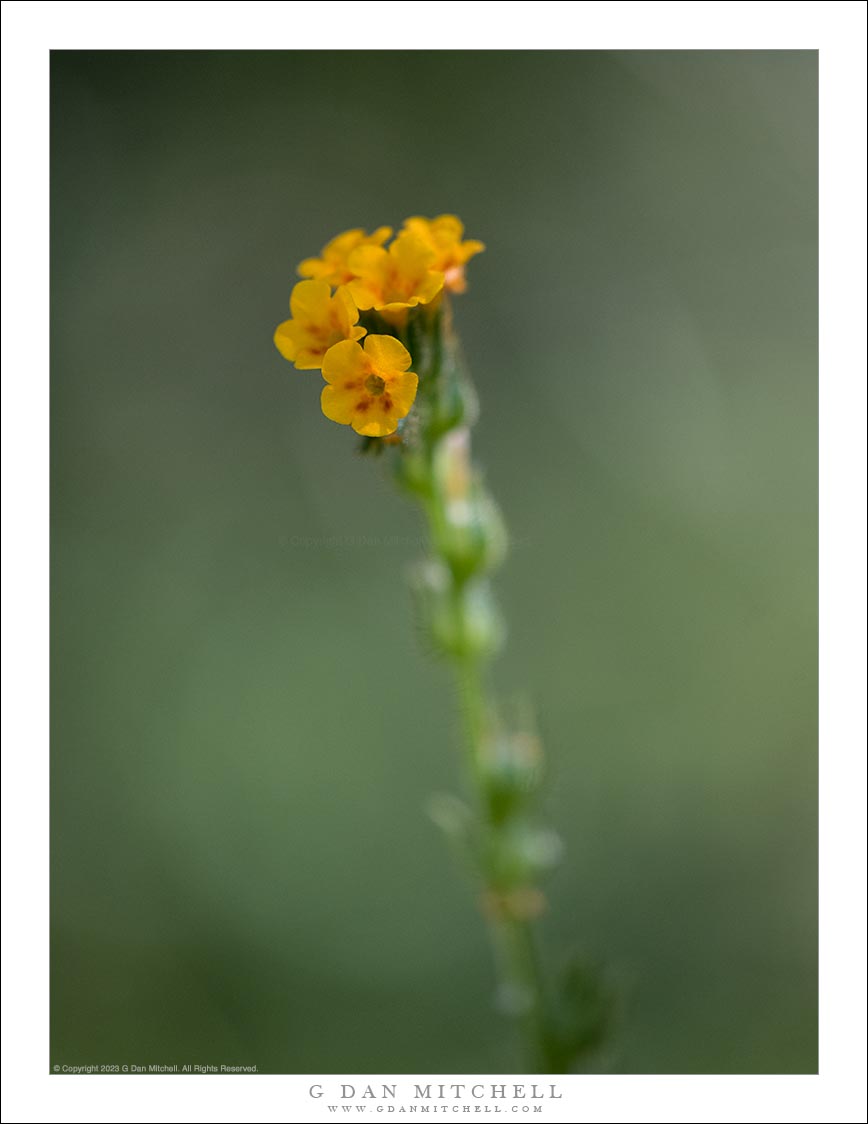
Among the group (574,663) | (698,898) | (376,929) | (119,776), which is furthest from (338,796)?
(698,898)

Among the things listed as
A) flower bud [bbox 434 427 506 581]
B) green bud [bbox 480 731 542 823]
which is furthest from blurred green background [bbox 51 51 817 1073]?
flower bud [bbox 434 427 506 581]

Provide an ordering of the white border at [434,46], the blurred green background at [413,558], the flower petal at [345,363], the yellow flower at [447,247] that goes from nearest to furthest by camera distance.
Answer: the flower petal at [345,363]
the yellow flower at [447,247]
the white border at [434,46]
the blurred green background at [413,558]

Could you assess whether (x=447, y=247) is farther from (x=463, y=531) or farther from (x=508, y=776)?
(x=508, y=776)

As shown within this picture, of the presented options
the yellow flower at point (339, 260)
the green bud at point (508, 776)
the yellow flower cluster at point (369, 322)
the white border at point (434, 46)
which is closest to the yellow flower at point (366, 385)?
the yellow flower cluster at point (369, 322)

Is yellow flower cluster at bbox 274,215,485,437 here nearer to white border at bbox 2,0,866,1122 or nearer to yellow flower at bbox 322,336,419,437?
yellow flower at bbox 322,336,419,437

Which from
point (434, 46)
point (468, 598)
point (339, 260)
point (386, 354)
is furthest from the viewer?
point (434, 46)

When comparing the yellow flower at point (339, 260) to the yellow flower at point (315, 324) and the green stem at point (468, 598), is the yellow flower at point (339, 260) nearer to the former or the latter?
the yellow flower at point (315, 324)

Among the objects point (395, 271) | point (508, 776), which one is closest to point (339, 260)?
point (395, 271)
